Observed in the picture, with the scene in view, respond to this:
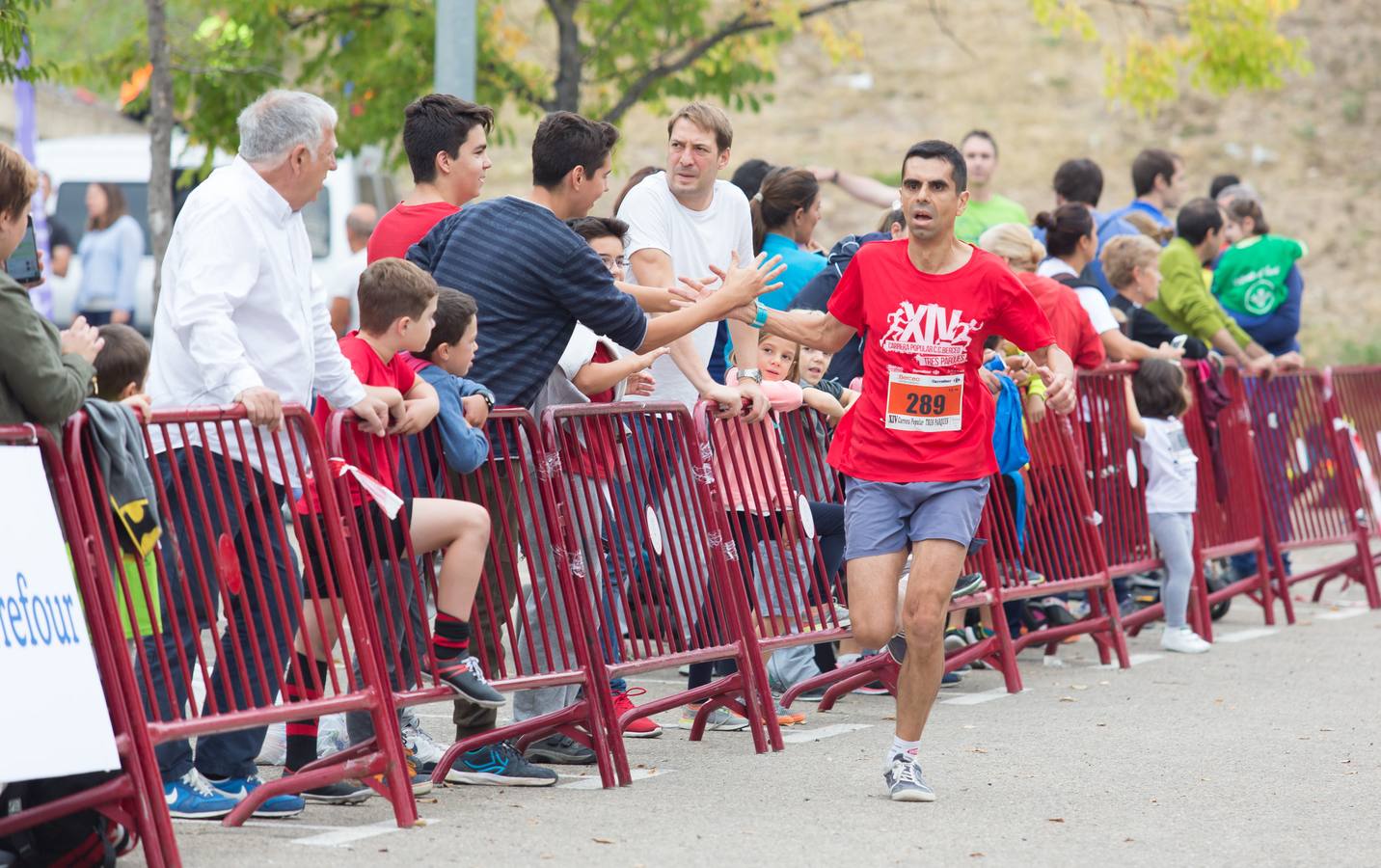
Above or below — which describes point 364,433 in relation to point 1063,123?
below

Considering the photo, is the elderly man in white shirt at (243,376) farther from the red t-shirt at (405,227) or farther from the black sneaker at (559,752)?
the black sneaker at (559,752)

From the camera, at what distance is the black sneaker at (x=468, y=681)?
6.32 m

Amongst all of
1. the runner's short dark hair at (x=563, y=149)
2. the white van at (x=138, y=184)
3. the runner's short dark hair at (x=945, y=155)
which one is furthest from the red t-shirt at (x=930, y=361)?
the white van at (x=138, y=184)

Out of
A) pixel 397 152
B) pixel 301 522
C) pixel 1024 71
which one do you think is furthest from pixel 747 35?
pixel 1024 71

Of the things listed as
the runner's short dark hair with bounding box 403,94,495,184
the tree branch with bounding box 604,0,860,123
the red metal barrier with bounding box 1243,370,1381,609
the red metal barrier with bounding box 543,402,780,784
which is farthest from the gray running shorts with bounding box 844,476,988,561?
the tree branch with bounding box 604,0,860,123

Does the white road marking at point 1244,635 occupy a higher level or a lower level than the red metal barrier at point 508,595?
lower

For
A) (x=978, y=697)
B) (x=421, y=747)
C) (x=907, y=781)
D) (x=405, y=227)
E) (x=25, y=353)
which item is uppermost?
(x=405, y=227)

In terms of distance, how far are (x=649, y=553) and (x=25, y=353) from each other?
2811mm

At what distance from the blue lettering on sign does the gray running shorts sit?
2.80m

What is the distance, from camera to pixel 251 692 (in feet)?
18.8

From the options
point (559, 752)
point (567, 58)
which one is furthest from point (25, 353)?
point (567, 58)

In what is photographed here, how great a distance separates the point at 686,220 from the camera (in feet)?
27.8

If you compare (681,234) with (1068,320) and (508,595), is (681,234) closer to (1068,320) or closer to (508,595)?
(508,595)

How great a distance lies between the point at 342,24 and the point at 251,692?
31.5ft
